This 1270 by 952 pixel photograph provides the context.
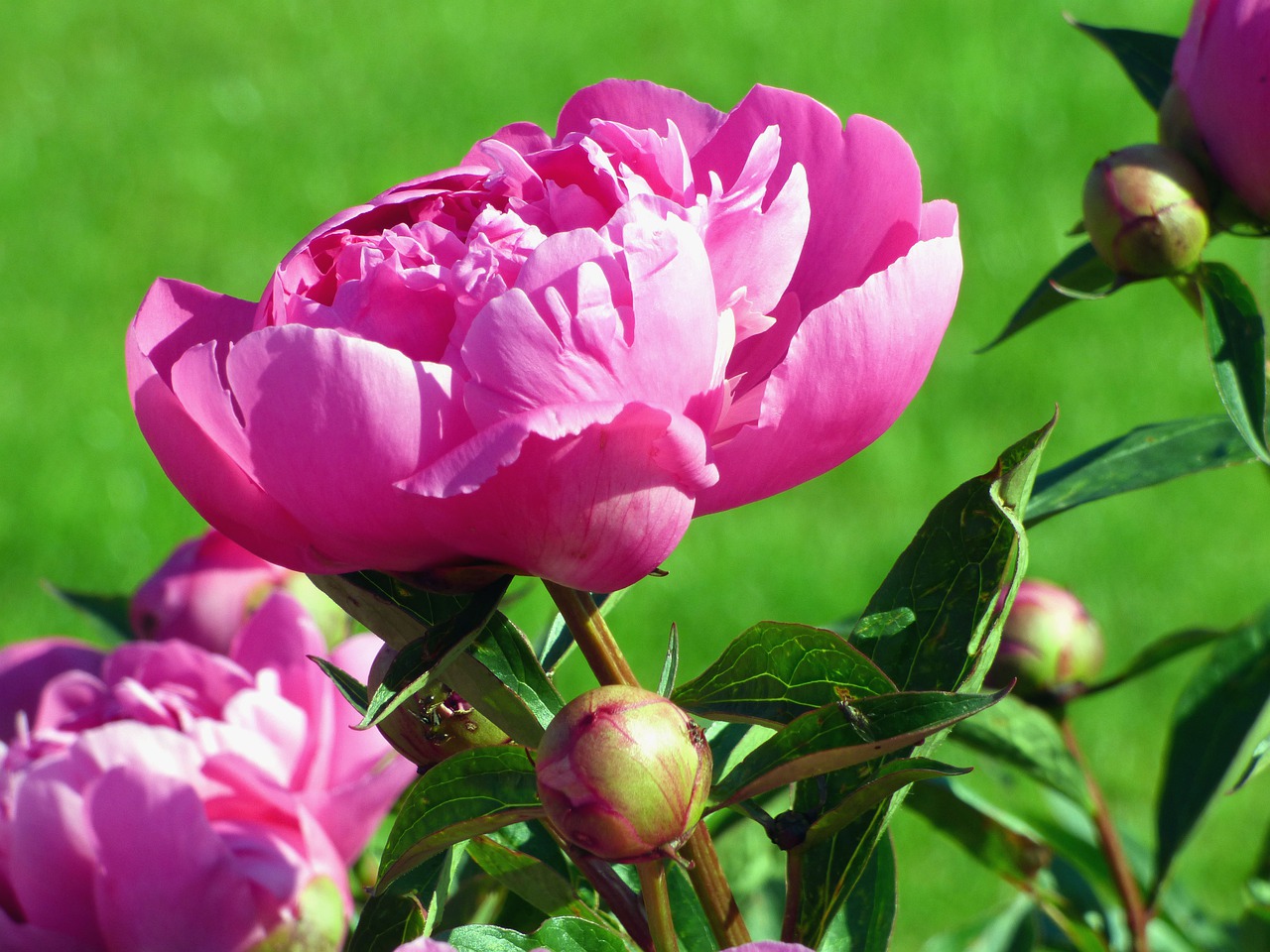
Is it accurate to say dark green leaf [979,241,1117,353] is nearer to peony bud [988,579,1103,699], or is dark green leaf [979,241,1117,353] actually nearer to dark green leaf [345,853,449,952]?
peony bud [988,579,1103,699]

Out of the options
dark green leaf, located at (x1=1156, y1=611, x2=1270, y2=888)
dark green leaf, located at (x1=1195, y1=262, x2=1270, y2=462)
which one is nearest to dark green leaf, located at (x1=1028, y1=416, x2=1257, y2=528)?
dark green leaf, located at (x1=1195, y1=262, x2=1270, y2=462)

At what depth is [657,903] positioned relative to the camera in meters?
0.46

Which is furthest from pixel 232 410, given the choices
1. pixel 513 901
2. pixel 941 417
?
pixel 941 417

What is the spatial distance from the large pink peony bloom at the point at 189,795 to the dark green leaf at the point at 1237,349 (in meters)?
0.37

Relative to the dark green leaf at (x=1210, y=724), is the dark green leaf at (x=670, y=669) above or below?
above

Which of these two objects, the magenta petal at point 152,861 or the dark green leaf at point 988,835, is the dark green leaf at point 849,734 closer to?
the magenta petal at point 152,861

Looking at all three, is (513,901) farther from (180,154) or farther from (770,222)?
(180,154)

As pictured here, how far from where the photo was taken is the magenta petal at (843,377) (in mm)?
429

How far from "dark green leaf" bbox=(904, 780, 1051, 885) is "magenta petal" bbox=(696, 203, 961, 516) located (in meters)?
0.39

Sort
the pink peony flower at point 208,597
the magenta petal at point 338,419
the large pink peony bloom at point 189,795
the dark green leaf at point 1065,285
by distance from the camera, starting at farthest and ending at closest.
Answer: the pink peony flower at point 208,597 < the dark green leaf at point 1065,285 < the large pink peony bloom at point 189,795 < the magenta petal at point 338,419

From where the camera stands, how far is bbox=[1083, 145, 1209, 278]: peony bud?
0.66 metres

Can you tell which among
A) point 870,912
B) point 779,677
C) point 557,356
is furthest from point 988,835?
point 557,356

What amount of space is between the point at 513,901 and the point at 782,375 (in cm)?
30

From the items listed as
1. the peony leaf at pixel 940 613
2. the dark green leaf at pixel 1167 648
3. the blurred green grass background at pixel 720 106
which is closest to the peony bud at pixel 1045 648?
the dark green leaf at pixel 1167 648
